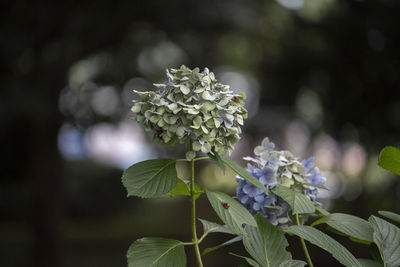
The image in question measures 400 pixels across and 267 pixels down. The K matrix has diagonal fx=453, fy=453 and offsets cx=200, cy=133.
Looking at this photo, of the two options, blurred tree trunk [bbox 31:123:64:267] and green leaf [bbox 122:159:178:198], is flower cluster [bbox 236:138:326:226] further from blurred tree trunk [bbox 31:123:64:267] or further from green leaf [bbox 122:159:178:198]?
blurred tree trunk [bbox 31:123:64:267]

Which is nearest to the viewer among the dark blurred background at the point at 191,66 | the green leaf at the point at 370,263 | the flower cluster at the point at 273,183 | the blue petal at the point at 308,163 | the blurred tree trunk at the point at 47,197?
the green leaf at the point at 370,263

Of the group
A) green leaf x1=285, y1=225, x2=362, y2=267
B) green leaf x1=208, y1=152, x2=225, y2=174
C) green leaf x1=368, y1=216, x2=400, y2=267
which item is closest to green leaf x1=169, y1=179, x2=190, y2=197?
green leaf x1=208, y1=152, x2=225, y2=174

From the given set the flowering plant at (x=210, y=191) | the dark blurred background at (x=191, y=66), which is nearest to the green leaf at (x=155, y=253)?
the flowering plant at (x=210, y=191)

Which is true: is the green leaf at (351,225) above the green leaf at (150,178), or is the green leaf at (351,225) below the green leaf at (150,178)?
below

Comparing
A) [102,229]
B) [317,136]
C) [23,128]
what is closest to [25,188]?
[23,128]

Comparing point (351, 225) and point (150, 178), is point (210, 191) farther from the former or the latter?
point (351, 225)

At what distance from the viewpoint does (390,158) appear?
89 cm

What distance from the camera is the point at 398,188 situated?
7.19 m

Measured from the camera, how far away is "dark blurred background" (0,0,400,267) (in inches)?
225

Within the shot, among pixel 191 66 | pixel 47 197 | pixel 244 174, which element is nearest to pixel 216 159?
pixel 244 174

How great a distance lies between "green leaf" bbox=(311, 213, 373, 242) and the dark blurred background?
4876 millimetres

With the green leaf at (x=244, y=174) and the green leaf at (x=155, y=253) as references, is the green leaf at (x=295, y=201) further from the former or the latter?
the green leaf at (x=155, y=253)

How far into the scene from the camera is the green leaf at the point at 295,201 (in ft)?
2.98

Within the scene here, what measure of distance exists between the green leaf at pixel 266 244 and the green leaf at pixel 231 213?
0.06 metres
